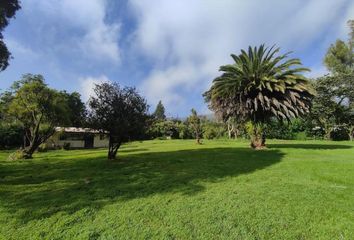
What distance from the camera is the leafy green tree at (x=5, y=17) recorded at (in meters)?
11.4

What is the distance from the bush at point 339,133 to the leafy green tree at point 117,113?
106 feet

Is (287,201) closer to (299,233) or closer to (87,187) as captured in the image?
(299,233)

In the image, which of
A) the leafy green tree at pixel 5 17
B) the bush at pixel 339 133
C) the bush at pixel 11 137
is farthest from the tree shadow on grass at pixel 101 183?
the bush at pixel 339 133

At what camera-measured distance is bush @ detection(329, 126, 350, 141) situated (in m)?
36.7

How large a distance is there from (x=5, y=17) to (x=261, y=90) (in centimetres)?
1349

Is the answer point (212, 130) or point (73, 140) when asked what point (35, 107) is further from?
point (212, 130)

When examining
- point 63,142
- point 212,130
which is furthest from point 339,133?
Result: point 63,142

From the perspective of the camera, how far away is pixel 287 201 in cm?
632

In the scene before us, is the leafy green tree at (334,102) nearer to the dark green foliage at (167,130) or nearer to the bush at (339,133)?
the bush at (339,133)

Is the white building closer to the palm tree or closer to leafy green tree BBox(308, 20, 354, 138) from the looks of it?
the palm tree

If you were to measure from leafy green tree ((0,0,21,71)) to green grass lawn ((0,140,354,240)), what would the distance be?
5.74 meters

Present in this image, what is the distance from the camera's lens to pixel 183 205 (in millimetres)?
6098

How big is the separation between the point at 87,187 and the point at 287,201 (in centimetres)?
524

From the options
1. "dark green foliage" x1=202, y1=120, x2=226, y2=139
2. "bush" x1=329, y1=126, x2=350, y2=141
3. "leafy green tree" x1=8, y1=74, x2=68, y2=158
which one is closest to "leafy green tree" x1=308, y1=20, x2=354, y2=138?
"bush" x1=329, y1=126, x2=350, y2=141
